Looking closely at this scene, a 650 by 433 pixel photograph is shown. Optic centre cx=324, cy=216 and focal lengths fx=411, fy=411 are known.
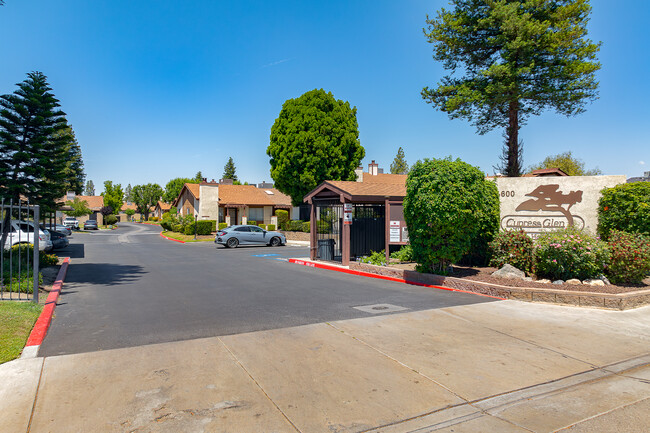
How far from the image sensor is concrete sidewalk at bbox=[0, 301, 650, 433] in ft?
13.1

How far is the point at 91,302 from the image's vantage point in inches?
364

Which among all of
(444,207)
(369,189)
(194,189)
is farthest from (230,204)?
(444,207)

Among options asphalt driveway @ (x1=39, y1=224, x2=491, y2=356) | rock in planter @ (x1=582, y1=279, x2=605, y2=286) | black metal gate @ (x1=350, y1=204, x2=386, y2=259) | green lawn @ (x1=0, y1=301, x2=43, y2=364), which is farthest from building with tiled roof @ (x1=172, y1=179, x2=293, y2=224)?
rock in planter @ (x1=582, y1=279, x2=605, y2=286)

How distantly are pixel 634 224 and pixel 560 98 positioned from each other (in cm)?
786

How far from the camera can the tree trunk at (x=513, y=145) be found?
58.1ft

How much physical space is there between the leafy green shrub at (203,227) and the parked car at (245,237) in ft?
33.8

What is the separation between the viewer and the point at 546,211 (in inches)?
485

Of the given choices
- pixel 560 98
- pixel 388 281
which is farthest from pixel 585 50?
pixel 388 281

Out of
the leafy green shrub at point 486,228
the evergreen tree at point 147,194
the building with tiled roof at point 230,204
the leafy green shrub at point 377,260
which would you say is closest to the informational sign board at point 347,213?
the leafy green shrub at point 377,260

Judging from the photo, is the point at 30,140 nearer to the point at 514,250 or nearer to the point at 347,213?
the point at 347,213

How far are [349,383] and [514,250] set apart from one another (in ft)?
26.9

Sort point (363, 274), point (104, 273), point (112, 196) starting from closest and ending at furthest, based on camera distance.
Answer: point (363, 274)
point (104, 273)
point (112, 196)

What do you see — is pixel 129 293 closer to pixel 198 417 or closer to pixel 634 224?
pixel 198 417

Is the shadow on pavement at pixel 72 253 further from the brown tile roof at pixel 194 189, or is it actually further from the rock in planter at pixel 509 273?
the brown tile roof at pixel 194 189
